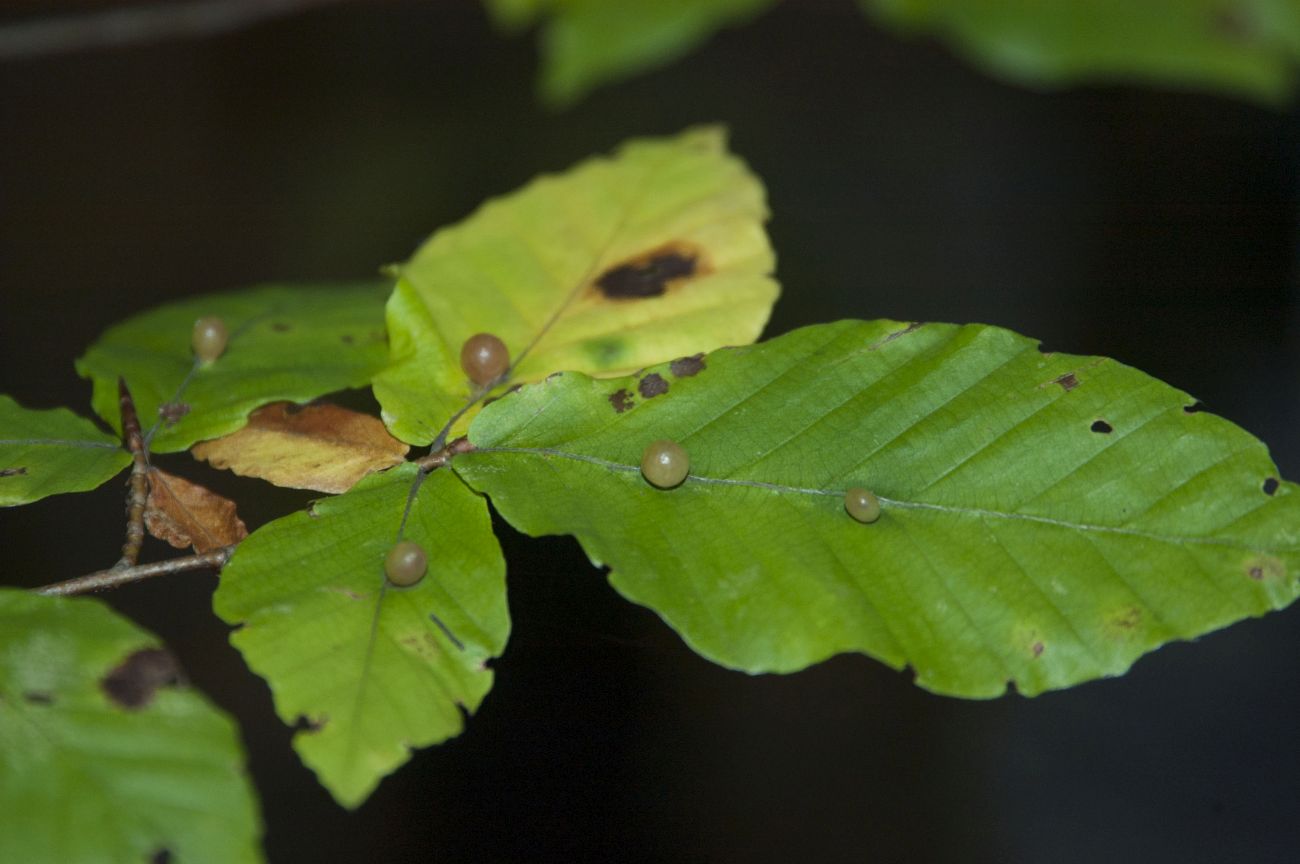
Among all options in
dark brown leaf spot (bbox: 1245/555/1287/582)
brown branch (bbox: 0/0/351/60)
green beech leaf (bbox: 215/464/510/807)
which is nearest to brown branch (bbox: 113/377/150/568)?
green beech leaf (bbox: 215/464/510/807)

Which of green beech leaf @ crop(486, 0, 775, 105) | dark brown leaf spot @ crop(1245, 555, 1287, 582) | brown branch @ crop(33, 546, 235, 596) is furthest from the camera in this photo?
green beech leaf @ crop(486, 0, 775, 105)

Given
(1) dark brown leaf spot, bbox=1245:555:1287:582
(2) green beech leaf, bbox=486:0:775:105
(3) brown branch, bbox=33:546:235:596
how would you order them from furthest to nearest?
(2) green beech leaf, bbox=486:0:775:105
(3) brown branch, bbox=33:546:235:596
(1) dark brown leaf spot, bbox=1245:555:1287:582

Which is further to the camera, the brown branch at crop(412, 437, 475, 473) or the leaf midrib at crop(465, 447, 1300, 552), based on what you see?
the brown branch at crop(412, 437, 475, 473)

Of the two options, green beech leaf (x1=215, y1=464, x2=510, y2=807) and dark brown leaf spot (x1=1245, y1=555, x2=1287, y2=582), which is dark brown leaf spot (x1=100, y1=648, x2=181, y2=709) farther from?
dark brown leaf spot (x1=1245, y1=555, x2=1287, y2=582)

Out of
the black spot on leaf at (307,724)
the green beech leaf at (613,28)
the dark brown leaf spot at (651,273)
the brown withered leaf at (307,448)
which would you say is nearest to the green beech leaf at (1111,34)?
the green beech leaf at (613,28)

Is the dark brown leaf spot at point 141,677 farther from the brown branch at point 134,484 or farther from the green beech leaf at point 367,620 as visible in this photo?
the brown branch at point 134,484

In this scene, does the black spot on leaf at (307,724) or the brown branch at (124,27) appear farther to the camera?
the brown branch at (124,27)
